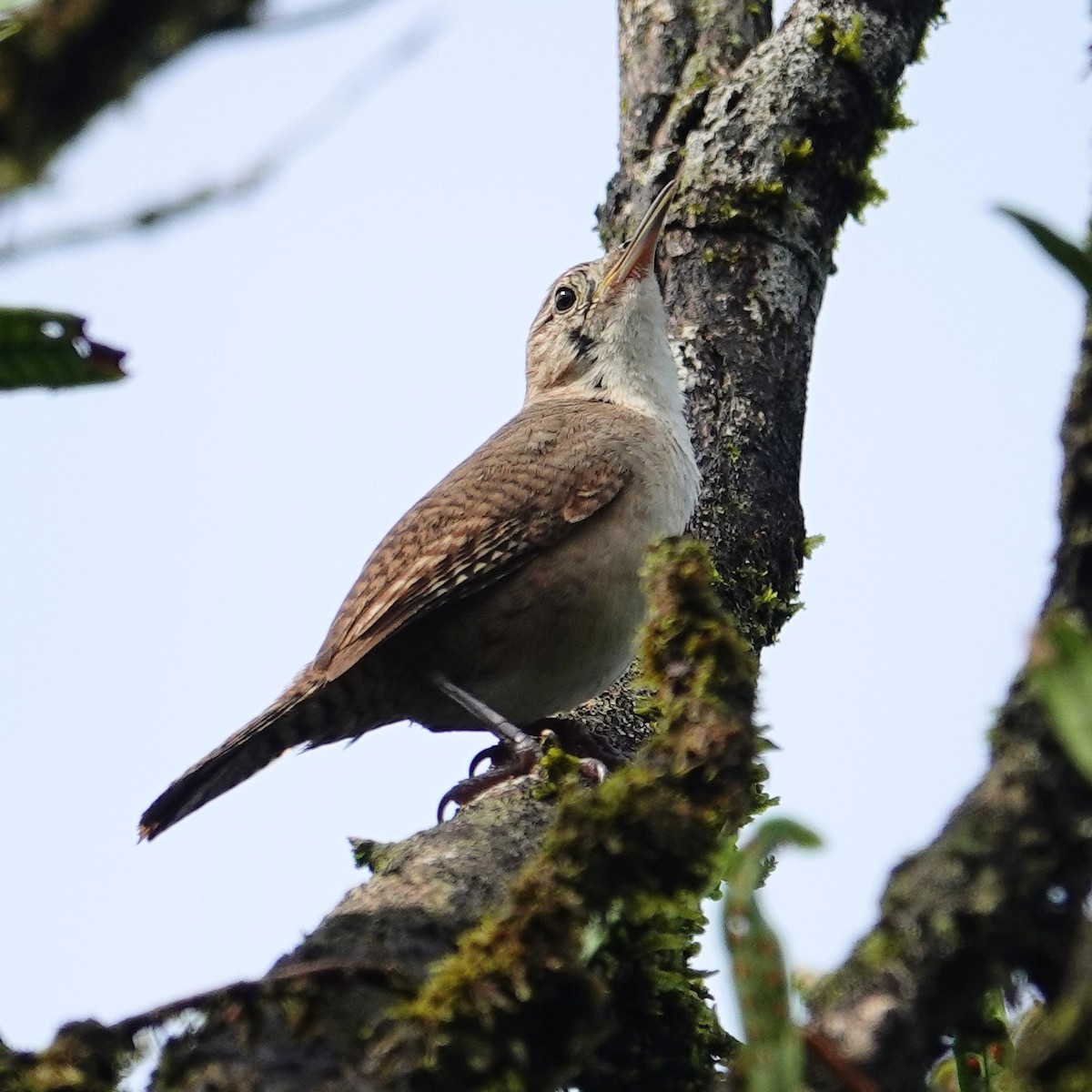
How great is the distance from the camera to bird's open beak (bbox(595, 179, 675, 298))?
18.1 ft

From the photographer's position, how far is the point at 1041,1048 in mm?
1565

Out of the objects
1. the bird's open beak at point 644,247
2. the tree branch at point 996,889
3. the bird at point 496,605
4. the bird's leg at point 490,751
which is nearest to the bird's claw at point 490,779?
the bird's leg at point 490,751

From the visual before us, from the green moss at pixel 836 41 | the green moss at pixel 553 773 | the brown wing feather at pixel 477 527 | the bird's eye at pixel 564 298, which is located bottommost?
the green moss at pixel 553 773

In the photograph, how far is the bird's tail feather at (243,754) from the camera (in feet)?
15.2

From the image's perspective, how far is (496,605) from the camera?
16.3 ft

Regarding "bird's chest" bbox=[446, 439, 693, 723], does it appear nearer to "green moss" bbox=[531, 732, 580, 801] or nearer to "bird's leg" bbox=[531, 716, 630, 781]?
"bird's leg" bbox=[531, 716, 630, 781]

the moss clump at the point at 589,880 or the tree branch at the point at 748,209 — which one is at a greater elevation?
the tree branch at the point at 748,209

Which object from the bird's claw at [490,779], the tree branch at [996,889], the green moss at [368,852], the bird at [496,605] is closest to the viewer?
the tree branch at [996,889]

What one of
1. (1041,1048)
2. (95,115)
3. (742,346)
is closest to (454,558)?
Result: (742,346)

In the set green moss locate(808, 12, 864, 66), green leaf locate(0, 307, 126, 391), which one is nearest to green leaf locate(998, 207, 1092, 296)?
green leaf locate(0, 307, 126, 391)

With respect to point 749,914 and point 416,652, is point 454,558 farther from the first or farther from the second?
point 749,914

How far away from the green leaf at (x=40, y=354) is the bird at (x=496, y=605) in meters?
2.70

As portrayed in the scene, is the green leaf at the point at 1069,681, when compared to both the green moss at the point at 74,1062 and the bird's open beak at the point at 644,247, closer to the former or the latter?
the green moss at the point at 74,1062

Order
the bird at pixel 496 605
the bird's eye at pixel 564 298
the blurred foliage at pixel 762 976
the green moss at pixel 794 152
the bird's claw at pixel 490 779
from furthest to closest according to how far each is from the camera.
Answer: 1. the bird's eye at pixel 564 298
2. the green moss at pixel 794 152
3. the bird at pixel 496 605
4. the bird's claw at pixel 490 779
5. the blurred foliage at pixel 762 976
